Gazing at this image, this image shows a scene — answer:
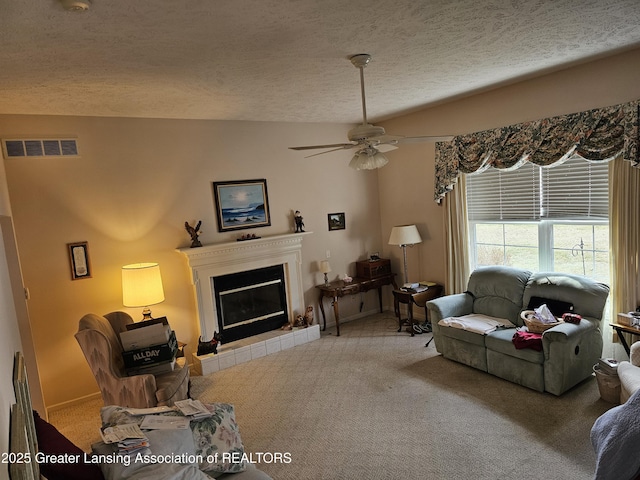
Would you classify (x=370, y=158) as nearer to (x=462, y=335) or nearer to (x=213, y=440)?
(x=213, y=440)

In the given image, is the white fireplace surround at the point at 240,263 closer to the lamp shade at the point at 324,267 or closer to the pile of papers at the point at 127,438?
the lamp shade at the point at 324,267

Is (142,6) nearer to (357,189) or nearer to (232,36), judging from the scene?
(232,36)

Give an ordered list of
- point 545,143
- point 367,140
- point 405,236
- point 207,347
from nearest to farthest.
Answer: point 367,140 → point 545,143 → point 207,347 → point 405,236

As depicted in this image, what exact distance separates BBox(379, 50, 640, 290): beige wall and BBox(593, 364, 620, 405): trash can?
90.4 inches

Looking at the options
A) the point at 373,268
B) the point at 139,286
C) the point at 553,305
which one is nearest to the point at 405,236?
the point at 373,268

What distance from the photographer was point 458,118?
194 inches

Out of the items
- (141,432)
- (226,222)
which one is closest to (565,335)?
(141,432)

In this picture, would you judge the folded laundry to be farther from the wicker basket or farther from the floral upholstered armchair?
the floral upholstered armchair

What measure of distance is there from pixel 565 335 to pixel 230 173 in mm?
3840

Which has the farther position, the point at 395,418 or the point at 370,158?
the point at 395,418

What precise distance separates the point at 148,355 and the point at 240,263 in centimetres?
169

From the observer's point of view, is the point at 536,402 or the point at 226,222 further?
the point at 226,222

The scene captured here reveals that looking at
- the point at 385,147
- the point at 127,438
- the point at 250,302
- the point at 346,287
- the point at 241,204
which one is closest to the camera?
the point at 127,438

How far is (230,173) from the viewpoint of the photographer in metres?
4.99
